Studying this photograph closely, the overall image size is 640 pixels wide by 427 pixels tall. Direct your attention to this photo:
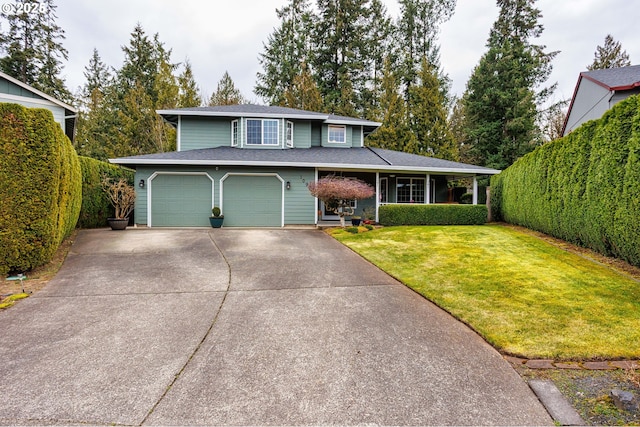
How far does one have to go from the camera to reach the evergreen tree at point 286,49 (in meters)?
25.9

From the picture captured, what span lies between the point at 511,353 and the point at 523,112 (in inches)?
930

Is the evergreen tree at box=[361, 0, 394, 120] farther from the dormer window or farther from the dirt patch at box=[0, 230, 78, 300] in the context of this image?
the dirt patch at box=[0, 230, 78, 300]

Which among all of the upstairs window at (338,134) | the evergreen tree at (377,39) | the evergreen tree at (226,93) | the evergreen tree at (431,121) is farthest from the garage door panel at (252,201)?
the evergreen tree at (377,39)

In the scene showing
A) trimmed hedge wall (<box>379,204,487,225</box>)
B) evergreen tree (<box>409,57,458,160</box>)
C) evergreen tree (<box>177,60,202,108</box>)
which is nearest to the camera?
trimmed hedge wall (<box>379,204,487,225</box>)

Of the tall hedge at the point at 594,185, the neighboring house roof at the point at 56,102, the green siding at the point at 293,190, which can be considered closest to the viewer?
the tall hedge at the point at 594,185

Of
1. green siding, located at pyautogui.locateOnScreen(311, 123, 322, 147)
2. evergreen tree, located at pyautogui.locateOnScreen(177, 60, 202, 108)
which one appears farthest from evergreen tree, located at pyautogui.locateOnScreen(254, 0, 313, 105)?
green siding, located at pyautogui.locateOnScreen(311, 123, 322, 147)

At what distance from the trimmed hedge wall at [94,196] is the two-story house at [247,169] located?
3.75ft

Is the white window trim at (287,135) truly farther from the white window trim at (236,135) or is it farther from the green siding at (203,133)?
the green siding at (203,133)

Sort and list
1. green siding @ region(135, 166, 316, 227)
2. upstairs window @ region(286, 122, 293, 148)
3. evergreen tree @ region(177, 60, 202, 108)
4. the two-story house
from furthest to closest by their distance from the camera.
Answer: evergreen tree @ region(177, 60, 202, 108), upstairs window @ region(286, 122, 293, 148), green siding @ region(135, 166, 316, 227), the two-story house

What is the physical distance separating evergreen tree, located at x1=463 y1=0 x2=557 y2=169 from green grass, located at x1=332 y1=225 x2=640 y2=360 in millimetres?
16720

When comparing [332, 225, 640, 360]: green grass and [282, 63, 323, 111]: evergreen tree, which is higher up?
[282, 63, 323, 111]: evergreen tree

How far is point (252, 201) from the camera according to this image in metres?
12.5

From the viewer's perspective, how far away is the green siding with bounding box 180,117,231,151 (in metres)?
14.5

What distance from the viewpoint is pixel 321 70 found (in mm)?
26188
